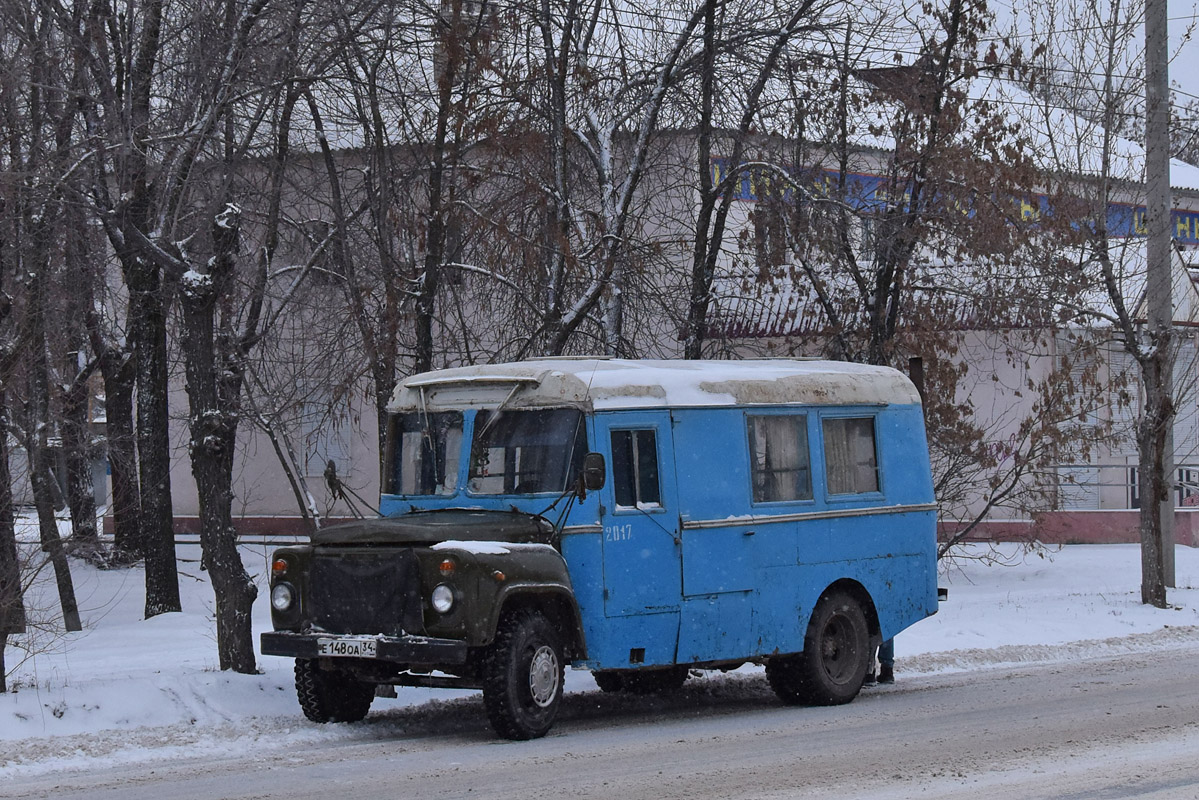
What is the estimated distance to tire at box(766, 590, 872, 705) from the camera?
463 inches

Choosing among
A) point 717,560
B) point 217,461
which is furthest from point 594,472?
point 217,461

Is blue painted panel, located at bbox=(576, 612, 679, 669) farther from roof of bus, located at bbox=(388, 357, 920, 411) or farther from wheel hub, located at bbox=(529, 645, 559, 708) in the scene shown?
roof of bus, located at bbox=(388, 357, 920, 411)

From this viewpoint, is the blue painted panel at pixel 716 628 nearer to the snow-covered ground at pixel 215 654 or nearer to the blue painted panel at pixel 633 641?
the blue painted panel at pixel 633 641

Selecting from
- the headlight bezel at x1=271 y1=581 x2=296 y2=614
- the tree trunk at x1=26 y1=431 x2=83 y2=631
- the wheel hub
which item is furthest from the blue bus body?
the tree trunk at x1=26 y1=431 x2=83 y2=631

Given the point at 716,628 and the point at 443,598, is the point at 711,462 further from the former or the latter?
the point at 443,598

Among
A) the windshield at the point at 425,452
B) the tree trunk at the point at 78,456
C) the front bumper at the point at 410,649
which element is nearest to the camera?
the front bumper at the point at 410,649

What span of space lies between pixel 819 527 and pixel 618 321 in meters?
5.43

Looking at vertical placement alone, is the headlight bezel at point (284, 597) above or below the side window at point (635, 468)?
below

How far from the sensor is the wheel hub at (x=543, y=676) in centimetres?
983

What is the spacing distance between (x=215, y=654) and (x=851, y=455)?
6417 millimetres

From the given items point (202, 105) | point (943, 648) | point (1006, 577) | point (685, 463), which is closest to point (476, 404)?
point (685, 463)

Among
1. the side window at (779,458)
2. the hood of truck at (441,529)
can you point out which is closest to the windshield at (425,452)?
the hood of truck at (441,529)

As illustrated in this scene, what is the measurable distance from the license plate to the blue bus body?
1473 millimetres

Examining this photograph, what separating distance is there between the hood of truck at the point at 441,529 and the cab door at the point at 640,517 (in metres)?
0.52
